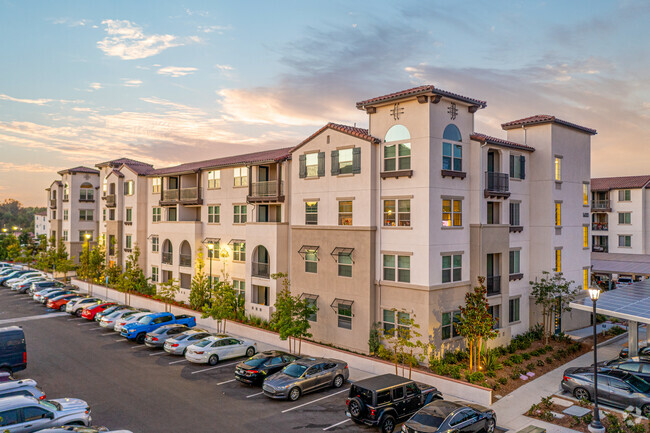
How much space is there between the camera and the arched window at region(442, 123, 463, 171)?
1005 inches

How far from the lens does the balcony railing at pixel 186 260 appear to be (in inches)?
1655

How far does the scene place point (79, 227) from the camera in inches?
2458

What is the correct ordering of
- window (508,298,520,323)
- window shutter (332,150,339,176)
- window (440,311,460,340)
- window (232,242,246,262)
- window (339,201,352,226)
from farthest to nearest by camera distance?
window (232,242,246,262)
window (508,298,520,323)
window shutter (332,150,339,176)
window (339,201,352,226)
window (440,311,460,340)

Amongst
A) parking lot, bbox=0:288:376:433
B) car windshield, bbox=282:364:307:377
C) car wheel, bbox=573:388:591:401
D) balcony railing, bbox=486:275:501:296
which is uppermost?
balcony railing, bbox=486:275:501:296

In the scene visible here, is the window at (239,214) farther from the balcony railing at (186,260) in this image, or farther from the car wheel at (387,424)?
the car wheel at (387,424)

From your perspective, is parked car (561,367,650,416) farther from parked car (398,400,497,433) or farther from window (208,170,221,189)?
window (208,170,221,189)

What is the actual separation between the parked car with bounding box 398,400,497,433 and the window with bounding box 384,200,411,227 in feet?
37.2

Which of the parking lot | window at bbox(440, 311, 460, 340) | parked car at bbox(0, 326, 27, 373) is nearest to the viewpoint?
the parking lot

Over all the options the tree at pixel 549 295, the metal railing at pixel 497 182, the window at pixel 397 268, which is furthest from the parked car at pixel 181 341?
the tree at pixel 549 295

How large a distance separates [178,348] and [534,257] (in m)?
25.7

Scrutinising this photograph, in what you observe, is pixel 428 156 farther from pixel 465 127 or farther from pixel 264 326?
pixel 264 326

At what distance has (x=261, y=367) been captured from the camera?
71.2 ft

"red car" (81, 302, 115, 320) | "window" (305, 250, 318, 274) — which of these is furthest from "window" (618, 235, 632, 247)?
"red car" (81, 302, 115, 320)

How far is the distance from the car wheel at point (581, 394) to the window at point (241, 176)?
90.7ft
